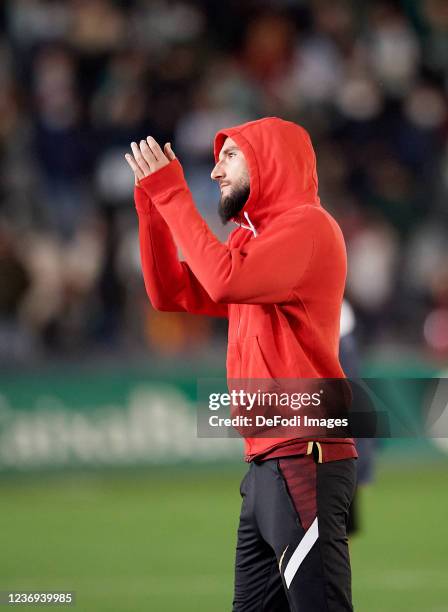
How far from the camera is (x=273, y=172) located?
4.08 m

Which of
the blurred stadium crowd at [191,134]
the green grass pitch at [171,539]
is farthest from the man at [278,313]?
the blurred stadium crowd at [191,134]

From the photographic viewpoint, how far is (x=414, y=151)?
1337 cm

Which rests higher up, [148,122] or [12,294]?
[148,122]

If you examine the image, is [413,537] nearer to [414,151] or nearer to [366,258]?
[366,258]

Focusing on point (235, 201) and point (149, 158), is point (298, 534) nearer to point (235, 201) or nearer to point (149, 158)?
point (235, 201)

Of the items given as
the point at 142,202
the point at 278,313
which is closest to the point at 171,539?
the point at 142,202

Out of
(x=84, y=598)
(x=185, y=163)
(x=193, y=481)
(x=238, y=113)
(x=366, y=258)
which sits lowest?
(x=84, y=598)

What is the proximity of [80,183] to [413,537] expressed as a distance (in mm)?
5324

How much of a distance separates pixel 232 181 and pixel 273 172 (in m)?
0.15


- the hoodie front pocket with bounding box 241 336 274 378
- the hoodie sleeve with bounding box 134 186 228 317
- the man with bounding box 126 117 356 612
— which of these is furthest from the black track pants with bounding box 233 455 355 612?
the hoodie sleeve with bounding box 134 186 228 317

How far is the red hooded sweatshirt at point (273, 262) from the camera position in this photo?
149 inches

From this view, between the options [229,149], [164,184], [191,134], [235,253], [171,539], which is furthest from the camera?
[191,134]

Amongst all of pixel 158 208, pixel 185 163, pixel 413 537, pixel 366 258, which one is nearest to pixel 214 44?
pixel 185 163

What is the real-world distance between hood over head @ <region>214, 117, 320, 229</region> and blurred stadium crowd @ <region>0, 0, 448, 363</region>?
6.69 metres
